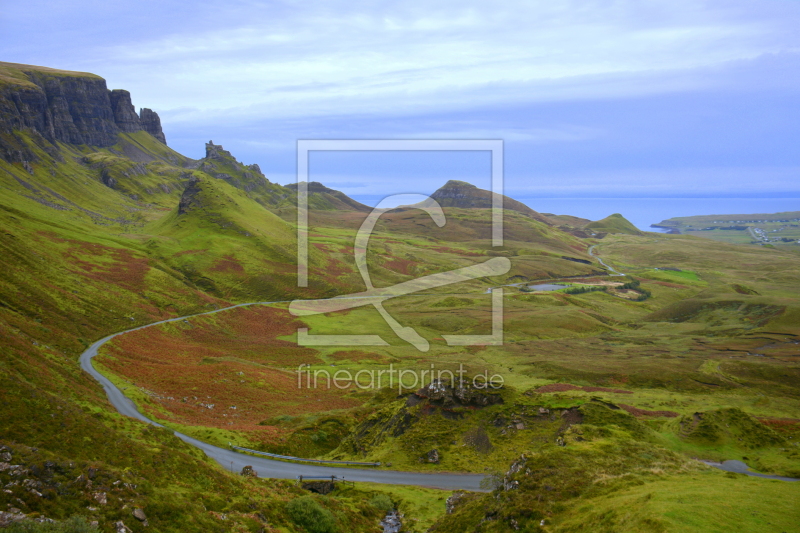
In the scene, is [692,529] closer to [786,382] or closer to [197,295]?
[786,382]

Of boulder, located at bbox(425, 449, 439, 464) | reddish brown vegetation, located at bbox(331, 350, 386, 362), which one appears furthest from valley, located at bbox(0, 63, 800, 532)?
reddish brown vegetation, located at bbox(331, 350, 386, 362)

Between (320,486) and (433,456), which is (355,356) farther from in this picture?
(320,486)

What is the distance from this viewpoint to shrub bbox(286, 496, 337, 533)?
31.1 metres

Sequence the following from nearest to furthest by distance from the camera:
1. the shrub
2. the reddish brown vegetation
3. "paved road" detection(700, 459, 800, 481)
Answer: the shrub < "paved road" detection(700, 459, 800, 481) < the reddish brown vegetation

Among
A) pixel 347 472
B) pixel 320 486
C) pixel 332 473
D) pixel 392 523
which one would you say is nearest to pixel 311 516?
pixel 392 523

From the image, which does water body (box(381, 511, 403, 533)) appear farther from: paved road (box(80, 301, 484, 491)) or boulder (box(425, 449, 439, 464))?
boulder (box(425, 449, 439, 464))

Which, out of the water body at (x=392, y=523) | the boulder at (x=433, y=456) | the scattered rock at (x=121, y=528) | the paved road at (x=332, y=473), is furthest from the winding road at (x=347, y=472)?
the scattered rock at (x=121, y=528)

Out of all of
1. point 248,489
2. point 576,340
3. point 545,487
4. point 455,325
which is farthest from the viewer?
point 455,325

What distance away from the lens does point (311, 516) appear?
31422 millimetres

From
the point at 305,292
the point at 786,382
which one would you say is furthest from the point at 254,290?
the point at 786,382

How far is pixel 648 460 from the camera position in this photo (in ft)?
122

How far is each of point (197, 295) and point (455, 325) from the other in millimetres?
74578

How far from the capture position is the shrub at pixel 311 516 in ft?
102

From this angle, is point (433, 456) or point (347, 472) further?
point (433, 456)
